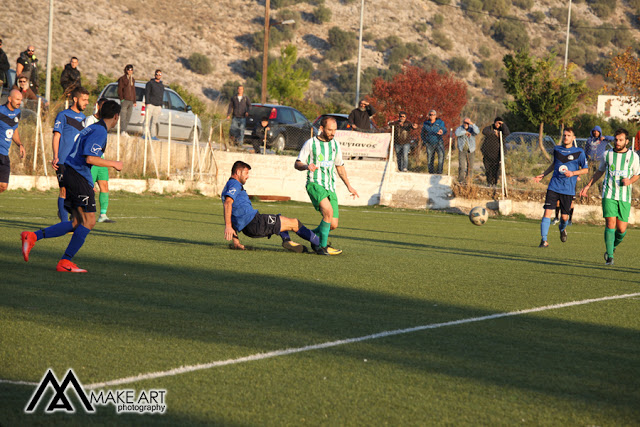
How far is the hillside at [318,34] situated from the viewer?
2432 inches

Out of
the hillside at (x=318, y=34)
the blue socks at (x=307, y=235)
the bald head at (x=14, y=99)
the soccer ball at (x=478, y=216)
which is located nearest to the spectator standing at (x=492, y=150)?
the soccer ball at (x=478, y=216)

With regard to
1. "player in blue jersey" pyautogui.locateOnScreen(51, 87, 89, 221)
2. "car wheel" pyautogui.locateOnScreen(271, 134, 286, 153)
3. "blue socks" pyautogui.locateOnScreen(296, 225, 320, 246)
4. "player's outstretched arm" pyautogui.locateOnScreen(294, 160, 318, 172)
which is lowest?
"blue socks" pyautogui.locateOnScreen(296, 225, 320, 246)

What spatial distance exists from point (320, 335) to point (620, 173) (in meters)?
7.15

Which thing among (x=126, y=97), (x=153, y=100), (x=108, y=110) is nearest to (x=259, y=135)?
(x=153, y=100)

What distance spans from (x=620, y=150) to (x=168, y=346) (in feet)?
27.3

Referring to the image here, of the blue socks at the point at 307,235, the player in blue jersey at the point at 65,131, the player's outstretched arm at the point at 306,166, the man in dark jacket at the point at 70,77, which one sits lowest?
the blue socks at the point at 307,235

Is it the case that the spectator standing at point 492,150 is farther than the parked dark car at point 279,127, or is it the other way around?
the parked dark car at point 279,127

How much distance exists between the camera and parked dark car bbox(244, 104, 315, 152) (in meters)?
26.9

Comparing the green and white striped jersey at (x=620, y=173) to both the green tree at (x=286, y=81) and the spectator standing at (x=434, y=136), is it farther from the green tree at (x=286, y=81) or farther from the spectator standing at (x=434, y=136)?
the green tree at (x=286, y=81)

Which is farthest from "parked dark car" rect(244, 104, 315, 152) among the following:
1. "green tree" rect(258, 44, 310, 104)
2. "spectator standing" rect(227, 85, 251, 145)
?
"green tree" rect(258, 44, 310, 104)

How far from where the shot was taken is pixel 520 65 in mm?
32562

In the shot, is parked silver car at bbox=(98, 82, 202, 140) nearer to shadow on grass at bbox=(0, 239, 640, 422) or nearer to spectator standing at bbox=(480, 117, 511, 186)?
spectator standing at bbox=(480, 117, 511, 186)

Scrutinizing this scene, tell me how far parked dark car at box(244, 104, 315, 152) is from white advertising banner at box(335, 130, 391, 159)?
4053 mm

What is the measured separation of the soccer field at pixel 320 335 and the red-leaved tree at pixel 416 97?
26620mm
